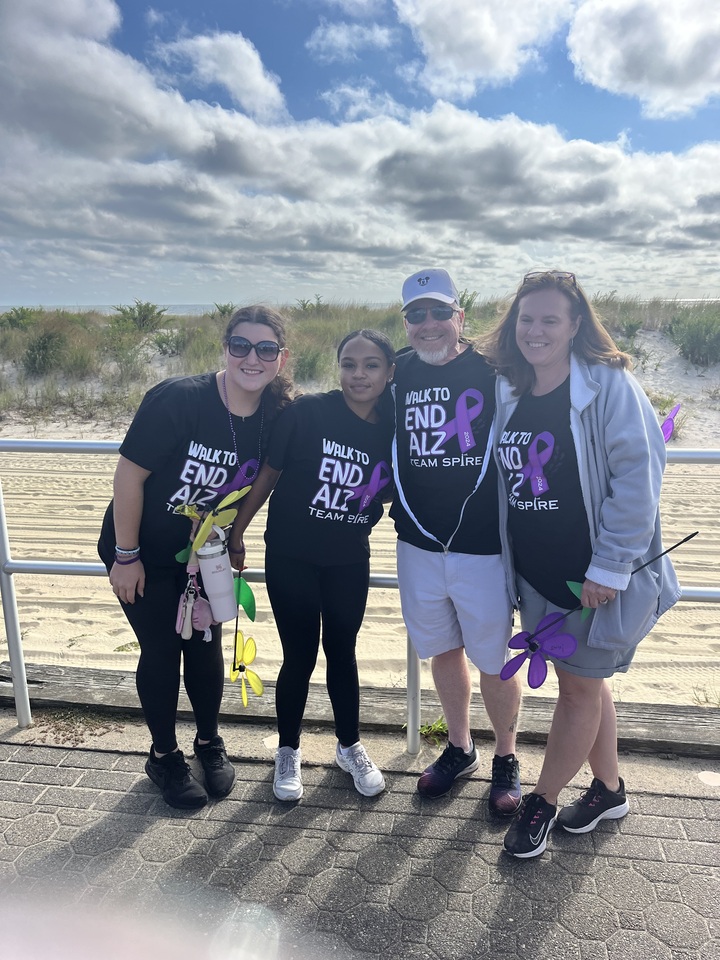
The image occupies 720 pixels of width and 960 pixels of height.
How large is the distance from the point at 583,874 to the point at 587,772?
1.84 ft

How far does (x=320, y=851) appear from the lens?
2309 millimetres

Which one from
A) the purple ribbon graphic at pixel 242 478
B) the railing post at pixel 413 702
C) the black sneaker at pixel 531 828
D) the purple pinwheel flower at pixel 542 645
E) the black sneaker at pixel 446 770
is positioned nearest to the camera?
the purple pinwheel flower at pixel 542 645

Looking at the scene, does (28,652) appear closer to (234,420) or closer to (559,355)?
(234,420)

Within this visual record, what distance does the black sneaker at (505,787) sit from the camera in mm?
2463

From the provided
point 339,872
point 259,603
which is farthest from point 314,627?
point 259,603

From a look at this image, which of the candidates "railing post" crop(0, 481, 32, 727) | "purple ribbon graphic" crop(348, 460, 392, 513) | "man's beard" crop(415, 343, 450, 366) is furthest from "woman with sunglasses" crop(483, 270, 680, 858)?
"railing post" crop(0, 481, 32, 727)

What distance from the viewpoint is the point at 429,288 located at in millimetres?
2436

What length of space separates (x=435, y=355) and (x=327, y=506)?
28.0 inches

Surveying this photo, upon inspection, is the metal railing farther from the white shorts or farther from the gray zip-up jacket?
the gray zip-up jacket

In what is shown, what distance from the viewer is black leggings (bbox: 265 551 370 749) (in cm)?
252

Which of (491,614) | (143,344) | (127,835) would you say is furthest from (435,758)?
(143,344)

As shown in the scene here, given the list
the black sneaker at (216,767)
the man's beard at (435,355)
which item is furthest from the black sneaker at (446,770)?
the man's beard at (435,355)

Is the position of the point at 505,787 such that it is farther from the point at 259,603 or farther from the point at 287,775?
the point at 259,603

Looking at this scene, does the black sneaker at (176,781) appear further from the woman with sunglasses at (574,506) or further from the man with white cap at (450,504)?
the woman with sunglasses at (574,506)
